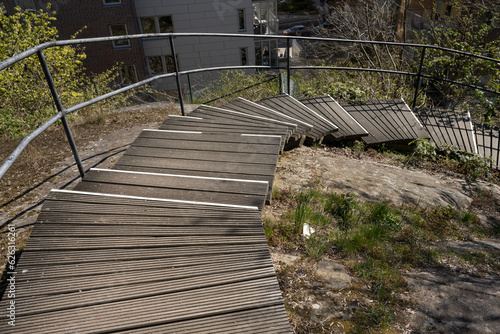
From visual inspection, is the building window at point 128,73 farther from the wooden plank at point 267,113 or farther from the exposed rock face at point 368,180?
the exposed rock face at point 368,180

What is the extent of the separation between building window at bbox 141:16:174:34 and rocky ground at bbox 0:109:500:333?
1966 cm

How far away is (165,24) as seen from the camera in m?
22.4

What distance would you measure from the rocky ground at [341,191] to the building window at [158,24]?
1966 centimetres

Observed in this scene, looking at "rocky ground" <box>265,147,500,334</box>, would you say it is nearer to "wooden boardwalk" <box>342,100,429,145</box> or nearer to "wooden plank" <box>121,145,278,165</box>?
"wooden plank" <box>121,145,278,165</box>

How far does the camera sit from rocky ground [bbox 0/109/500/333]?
6.52 feet

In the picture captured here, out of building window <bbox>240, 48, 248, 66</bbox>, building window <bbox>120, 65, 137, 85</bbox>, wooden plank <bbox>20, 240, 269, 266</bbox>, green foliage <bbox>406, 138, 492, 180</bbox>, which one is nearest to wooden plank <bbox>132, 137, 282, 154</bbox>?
wooden plank <bbox>20, 240, 269, 266</bbox>

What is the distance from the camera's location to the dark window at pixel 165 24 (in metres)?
22.2

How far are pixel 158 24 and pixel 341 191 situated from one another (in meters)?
22.5

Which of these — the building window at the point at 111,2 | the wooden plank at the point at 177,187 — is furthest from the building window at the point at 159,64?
the wooden plank at the point at 177,187

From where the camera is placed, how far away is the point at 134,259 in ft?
6.10

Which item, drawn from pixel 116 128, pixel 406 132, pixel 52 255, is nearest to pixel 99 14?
pixel 116 128

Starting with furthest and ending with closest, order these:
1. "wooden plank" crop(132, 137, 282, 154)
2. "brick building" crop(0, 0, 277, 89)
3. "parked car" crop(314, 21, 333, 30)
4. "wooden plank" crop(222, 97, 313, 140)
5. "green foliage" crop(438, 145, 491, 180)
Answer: "brick building" crop(0, 0, 277, 89) < "parked car" crop(314, 21, 333, 30) < "green foliage" crop(438, 145, 491, 180) < "wooden plank" crop(222, 97, 313, 140) < "wooden plank" crop(132, 137, 282, 154)

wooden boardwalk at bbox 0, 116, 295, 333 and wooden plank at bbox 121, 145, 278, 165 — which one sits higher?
wooden boardwalk at bbox 0, 116, 295, 333

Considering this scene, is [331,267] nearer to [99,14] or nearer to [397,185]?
[397,185]
